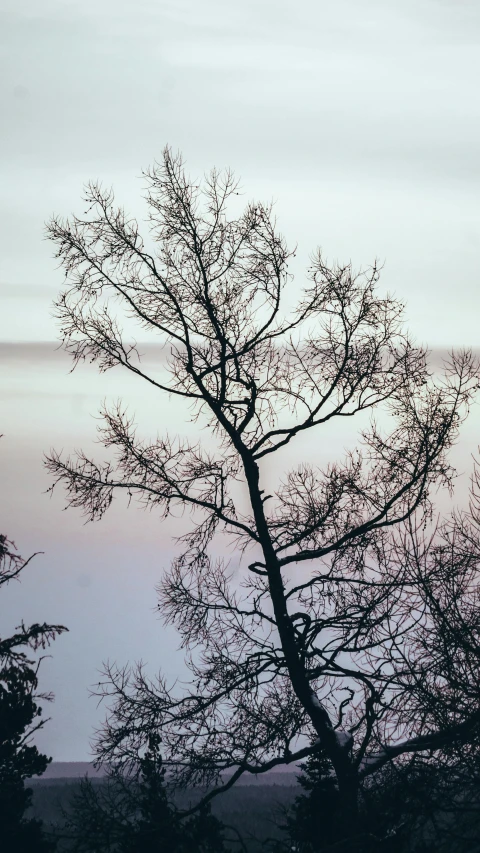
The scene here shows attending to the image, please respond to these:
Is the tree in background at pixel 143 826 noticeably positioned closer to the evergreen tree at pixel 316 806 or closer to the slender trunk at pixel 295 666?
the evergreen tree at pixel 316 806

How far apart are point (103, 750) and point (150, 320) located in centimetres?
695

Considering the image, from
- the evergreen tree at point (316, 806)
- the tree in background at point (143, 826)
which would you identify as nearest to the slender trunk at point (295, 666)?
the evergreen tree at point (316, 806)

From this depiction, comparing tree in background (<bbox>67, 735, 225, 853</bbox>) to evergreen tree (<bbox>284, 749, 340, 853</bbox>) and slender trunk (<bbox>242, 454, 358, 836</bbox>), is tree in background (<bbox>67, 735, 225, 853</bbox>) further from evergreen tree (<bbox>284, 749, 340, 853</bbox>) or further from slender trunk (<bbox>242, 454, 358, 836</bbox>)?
slender trunk (<bbox>242, 454, 358, 836</bbox>)

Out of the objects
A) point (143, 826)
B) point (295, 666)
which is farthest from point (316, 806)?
point (143, 826)

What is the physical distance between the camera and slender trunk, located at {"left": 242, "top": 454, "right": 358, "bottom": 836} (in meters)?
13.9

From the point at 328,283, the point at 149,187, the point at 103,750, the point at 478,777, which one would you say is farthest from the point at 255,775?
the point at 149,187

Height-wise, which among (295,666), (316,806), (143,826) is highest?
(295,666)

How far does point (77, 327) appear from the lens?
1612cm

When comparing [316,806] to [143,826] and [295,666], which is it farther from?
[143,826]

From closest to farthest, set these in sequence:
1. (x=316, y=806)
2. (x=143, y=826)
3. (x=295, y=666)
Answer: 1. (x=295, y=666)
2. (x=143, y=826)
3. (x=316, y=806)

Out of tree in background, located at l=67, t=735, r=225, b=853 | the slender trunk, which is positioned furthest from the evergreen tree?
tree in background, located at l=67, t=735, r=225, b=853

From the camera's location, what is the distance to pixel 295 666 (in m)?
14.4

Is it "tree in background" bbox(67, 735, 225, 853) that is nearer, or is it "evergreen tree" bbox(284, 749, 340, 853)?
"tree in background" bbox(67, 735, 225, 853)

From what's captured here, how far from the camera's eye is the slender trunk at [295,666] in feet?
45.7
